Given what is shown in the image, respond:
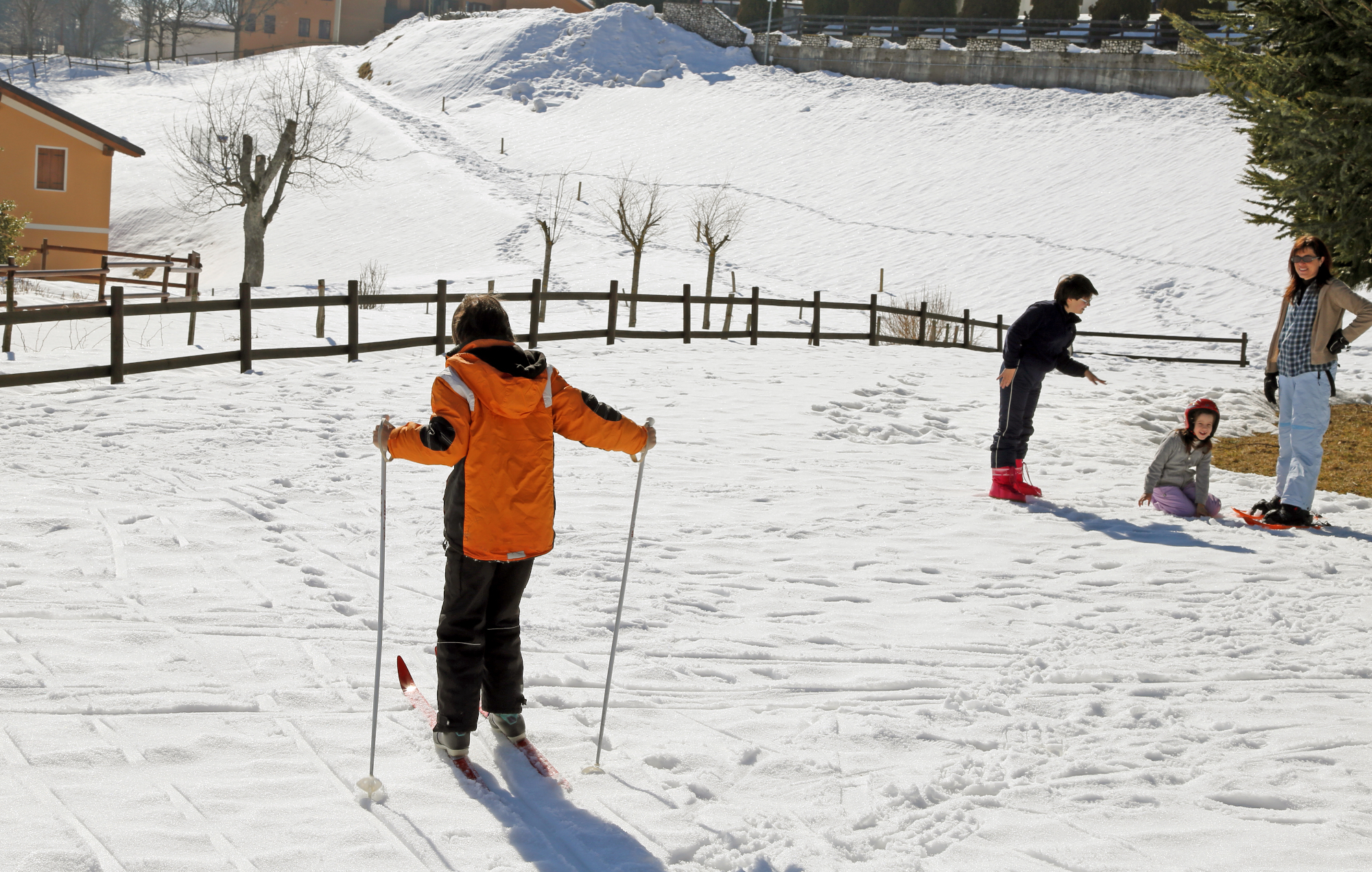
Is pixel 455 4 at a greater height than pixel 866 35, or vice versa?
pixel 455 4

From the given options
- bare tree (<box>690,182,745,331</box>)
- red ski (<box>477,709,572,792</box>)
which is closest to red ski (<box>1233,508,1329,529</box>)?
red ski (<box>477,709,572,792</box>)

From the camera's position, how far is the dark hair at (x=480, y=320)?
3607mm

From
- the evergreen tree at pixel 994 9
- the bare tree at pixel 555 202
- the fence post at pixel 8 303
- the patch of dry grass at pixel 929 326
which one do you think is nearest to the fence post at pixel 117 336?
the fence post at pixel 8 303

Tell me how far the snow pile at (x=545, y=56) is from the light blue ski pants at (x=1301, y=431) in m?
48.2

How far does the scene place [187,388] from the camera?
36.7 feet

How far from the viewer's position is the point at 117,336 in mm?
11008

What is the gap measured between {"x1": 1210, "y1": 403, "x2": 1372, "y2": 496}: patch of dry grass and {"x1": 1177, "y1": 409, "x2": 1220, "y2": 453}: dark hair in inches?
77.4

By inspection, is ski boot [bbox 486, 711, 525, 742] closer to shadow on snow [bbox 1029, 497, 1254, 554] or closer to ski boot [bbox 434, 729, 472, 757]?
ski boot [bbox 434, 729, 472, 757]

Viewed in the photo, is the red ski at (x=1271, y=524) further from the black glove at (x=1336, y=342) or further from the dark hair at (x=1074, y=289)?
the dark hair at (x=1074, y=289)

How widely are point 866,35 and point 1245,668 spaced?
49.9 m

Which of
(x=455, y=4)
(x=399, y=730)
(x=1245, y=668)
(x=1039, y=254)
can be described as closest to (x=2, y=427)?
(x=399, y=730)

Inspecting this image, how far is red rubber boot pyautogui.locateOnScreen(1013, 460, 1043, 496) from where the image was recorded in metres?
7.95

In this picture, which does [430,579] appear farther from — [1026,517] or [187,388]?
[187,388]

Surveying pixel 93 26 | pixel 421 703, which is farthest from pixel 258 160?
pixel 93 26
